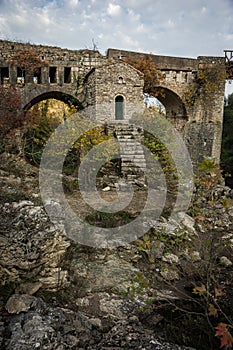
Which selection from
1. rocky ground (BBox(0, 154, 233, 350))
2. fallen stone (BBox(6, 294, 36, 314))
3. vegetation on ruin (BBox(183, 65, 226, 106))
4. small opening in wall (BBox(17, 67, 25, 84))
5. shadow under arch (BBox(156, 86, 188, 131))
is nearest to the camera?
rocky ground (BBox(0, 154, 233, 350))

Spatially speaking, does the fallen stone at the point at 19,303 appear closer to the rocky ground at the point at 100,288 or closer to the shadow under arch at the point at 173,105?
the rocky ground at the point at 100,288

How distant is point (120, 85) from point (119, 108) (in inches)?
34.1

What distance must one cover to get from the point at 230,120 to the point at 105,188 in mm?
14434

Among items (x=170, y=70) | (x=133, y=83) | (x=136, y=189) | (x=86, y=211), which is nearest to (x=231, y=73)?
(x=170, y=70)

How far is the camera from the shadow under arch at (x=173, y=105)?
501 inches

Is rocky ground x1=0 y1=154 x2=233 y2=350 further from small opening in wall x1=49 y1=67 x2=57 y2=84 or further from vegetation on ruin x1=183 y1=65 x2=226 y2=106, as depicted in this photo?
vegetation on ruin x1=183 y1=65 x2=226 y2=106

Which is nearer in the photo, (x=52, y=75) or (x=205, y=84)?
(x=52, y=75)

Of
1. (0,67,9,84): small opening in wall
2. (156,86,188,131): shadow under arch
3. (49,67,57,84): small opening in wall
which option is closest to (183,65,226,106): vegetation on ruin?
(156,86,188,131): shadow under arch

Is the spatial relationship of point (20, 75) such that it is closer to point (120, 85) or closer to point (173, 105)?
point (120, 85)

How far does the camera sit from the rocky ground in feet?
10.4

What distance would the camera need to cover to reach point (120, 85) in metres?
10.6

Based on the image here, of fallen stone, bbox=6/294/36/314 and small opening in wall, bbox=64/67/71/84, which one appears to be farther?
small opening in wall, bbox=64/67/71/84

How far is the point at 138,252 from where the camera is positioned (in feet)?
17.2

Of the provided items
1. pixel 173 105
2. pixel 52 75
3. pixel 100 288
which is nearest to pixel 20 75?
pixel 52 75
